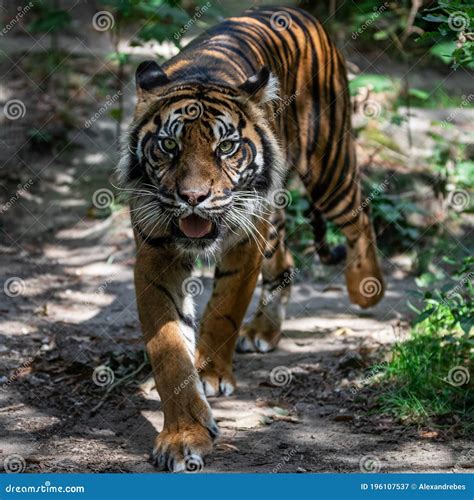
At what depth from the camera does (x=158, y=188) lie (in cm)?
444

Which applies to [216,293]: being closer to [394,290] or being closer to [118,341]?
[118,341]

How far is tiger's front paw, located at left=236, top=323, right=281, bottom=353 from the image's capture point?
19.4 feet

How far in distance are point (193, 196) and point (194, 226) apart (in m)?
0.28

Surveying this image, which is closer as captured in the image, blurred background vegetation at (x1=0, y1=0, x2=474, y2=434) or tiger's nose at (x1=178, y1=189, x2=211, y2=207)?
tiger's nose at (x1=178, y1=189, x2=211, y2=207)

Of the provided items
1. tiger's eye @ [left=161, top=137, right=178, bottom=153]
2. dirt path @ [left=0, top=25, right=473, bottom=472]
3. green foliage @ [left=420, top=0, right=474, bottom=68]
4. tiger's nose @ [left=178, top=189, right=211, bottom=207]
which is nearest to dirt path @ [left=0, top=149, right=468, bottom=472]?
dirt path @ [left=0, top=25, right=473, bottom=472]

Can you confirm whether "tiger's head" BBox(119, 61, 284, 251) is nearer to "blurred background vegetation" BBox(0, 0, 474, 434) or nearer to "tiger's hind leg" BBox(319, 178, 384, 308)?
"tiger's hind leg" BBox(319, 178, 384, 308)

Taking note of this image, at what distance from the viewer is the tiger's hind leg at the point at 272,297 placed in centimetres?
592

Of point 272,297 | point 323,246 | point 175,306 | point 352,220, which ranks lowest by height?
point 272,297

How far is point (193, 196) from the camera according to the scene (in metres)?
4.23

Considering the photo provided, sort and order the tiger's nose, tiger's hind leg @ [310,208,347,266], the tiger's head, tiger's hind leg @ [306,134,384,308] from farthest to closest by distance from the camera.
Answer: tiger's hind leg @ [310,208,347,266] → tiger's hind leg @ [306,134,384,308] → the tiger's head → the tiger's nose

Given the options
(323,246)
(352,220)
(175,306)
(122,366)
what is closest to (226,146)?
(175,306)

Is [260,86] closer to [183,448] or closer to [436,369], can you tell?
[436,369]

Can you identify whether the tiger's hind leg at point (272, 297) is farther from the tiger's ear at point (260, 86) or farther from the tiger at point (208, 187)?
the tiger's ear at point (260, 86)

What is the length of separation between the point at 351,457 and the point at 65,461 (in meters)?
1.25
